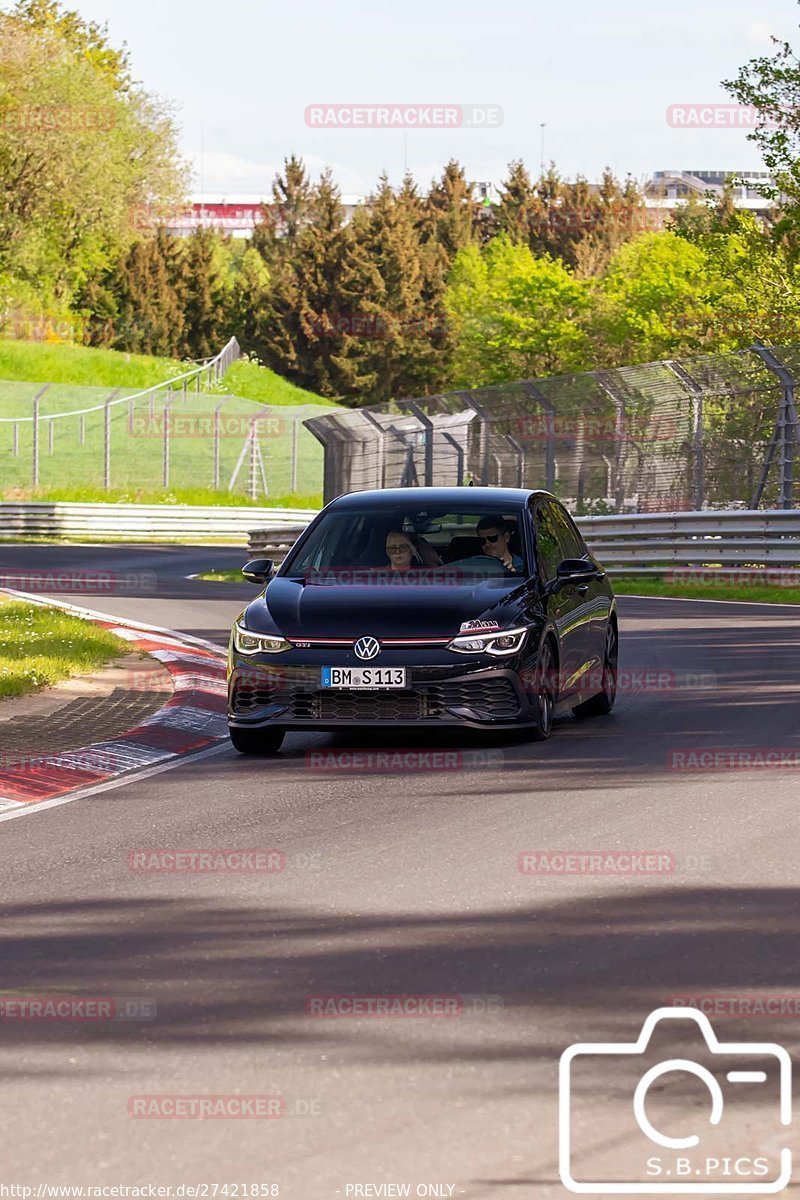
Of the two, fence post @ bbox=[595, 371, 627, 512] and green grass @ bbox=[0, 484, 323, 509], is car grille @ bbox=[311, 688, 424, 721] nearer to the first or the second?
fence post @ bbox=[595, 371, 627, 512]

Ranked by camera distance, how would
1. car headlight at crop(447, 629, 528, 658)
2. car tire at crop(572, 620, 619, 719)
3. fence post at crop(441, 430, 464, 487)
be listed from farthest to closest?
fence post at crop(441, 430, 464, 487) < car tire at crop(572, 620, 619, 719) < car headlight at crop(447, 629, 528, 658)

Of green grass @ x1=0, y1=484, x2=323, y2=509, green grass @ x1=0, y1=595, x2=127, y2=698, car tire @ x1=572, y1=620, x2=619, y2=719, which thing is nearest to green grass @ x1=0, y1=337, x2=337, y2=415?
green grass @ x1=0, y1=484, x2=323, y2=509

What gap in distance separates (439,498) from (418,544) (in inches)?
18.6

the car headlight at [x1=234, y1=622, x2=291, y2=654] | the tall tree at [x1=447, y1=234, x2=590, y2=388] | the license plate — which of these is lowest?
the license plate

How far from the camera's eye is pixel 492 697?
10.7m

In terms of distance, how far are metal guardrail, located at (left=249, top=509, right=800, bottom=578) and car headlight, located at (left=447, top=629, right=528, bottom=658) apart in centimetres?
1586

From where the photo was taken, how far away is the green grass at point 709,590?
24.7 m

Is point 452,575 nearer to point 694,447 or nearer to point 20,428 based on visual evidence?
point 694,447

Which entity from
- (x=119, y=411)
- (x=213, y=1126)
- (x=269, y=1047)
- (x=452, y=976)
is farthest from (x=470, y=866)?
(x=119, y=411)

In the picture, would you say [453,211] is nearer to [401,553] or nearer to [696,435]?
[696,435]

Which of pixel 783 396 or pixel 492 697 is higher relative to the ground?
pixel 783 396

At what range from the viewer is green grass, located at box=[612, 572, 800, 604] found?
2473 centimetres

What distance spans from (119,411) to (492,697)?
60.8 metres

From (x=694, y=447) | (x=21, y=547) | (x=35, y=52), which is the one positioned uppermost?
(x=35, y=52)
